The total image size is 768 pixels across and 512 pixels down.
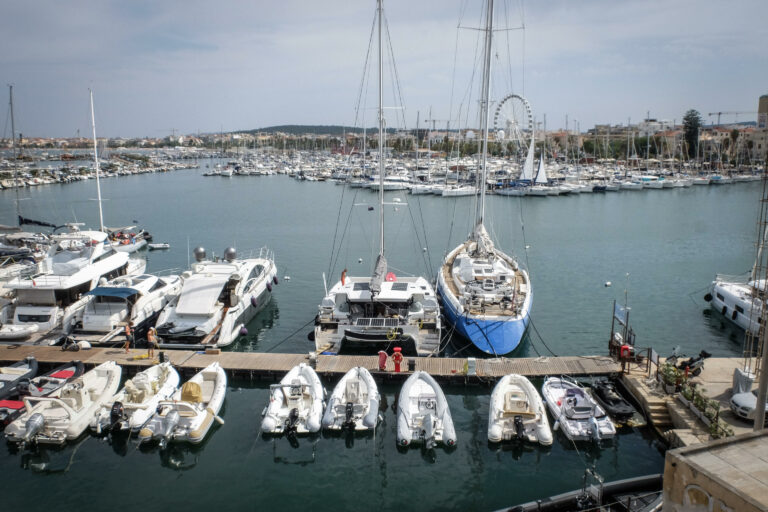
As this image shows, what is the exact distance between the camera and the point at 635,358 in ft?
63.2

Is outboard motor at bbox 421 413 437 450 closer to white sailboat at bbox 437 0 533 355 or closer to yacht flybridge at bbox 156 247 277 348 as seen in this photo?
white sailboat at bbox 437 0 533 355

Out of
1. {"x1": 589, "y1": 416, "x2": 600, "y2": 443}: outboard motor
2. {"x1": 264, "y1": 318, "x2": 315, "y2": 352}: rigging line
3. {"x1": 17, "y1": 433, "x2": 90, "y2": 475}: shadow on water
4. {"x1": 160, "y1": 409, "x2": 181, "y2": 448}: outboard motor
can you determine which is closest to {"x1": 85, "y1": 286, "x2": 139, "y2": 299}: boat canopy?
{"x1": 264, "y1": 318, "x2": 315, "y2": 352}: rigging line

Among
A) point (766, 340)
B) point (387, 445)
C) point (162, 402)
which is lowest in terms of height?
point (387, 445)

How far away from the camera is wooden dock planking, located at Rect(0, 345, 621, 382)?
1878 centimetres

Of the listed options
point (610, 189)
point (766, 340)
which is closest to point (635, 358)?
point (766, 340)

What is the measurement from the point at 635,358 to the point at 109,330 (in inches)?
821

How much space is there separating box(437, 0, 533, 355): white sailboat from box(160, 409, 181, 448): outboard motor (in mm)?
11385

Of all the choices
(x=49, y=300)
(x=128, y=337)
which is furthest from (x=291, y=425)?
(x=49, y=300)

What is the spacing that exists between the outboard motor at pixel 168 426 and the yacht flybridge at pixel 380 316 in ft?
20.9

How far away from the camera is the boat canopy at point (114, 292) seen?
883 inches

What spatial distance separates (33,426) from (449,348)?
15.0m

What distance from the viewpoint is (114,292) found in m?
22.7

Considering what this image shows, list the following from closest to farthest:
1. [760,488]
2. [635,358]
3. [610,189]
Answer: [760,488]
[635,358]
[610,189]

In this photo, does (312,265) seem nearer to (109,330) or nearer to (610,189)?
(109,330)
